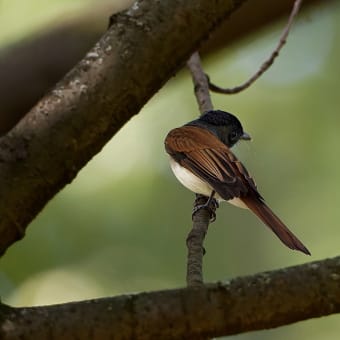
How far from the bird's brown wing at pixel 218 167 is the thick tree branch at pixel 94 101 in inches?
33.1

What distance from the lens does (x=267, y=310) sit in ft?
5.10

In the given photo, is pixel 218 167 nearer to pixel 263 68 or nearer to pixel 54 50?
pixel 263 68

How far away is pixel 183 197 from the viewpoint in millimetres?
6938

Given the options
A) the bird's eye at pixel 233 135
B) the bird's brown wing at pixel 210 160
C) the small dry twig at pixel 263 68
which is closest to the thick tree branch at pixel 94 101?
the bird's brown wing at pixel 210 160

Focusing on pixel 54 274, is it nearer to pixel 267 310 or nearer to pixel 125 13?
pixel 125 13

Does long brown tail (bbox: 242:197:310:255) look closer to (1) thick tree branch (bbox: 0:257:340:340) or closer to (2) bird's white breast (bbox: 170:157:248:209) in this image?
(2) bird's white breast (bbox: 170:157:248:209)

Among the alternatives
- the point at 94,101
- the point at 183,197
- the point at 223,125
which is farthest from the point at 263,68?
the point at 183,197

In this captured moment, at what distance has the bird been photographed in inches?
123

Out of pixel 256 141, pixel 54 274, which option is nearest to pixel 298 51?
pixel 256 141

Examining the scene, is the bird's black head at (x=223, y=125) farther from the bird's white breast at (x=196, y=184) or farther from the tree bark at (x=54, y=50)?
the tree bark at (x=54, y=50)

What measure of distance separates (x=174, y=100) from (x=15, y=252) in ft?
6.56

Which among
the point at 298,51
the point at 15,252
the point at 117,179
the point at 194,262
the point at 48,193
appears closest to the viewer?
the point at 48,193

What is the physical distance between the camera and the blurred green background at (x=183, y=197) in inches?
243

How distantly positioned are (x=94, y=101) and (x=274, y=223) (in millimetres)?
1159
